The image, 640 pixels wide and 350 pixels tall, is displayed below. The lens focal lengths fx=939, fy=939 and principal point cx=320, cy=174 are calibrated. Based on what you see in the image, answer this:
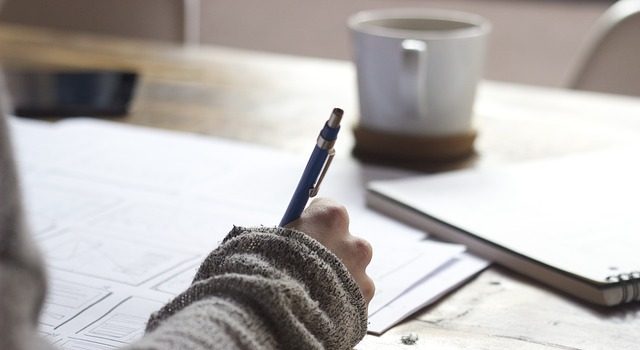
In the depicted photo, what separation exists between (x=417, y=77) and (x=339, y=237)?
12.8 inches

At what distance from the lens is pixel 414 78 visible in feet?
2.79

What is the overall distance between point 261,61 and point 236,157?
0.44m

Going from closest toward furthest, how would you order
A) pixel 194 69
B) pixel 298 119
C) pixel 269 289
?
pixel 269 289, pixel 298 119, pixel 194 69

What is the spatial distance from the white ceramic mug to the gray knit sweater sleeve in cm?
37

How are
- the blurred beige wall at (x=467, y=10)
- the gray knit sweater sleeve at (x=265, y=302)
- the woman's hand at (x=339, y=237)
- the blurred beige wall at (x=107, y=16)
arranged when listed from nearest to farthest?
the gray knit sweater sleeve at (x=265, y=302), the woman's hand at (x=339, y=237), the blurred beige wall at (x=107, y=16), the blurred beige wall at (x=467, y=10)

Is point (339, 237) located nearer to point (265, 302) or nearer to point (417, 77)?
point (265, 302)

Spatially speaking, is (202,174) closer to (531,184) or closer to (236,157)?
(236,157)

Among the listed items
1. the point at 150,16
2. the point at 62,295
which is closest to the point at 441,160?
the point at 62,295

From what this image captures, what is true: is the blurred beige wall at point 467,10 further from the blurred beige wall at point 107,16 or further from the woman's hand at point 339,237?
the woman's hand at point 339,237

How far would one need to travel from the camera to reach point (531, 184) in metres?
0.78

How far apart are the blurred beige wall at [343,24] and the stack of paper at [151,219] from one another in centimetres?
75

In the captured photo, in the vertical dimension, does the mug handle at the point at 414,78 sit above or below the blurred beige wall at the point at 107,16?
above

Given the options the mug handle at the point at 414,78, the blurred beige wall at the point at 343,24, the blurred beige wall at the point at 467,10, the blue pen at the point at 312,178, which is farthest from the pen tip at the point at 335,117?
the blurred beige wall at the point at 467,10

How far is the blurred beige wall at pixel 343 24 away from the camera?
5.45ft
